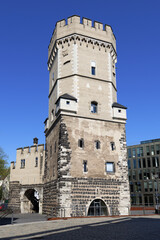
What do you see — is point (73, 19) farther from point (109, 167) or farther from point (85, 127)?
point (109, 167)

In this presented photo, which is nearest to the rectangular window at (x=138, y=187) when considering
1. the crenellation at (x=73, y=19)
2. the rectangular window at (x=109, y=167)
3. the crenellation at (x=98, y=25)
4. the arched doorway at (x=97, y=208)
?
the rectangular window at (x=109, y=167)

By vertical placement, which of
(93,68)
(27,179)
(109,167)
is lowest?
(27,179)

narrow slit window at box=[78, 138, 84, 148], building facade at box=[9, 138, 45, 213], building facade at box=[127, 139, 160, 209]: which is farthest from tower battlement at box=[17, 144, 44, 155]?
building facade at box=[127, 139, 160, 209]

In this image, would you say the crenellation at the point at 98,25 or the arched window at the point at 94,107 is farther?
the crenellation at the point at 98,25

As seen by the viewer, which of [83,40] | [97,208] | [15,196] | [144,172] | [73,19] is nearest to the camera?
[97,208]

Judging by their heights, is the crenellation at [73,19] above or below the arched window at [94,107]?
above

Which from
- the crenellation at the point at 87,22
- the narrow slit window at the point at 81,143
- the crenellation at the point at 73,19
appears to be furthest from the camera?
the crenellation at the point at 87,22

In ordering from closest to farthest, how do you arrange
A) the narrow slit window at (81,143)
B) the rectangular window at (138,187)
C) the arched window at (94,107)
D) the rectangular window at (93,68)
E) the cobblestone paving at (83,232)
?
the cobblestone paving at (83,232)
the narrow slit window at (81,143)
the arched window at (94,107)
the rectangular window at (93,68)
the rectangular window at (138,187)

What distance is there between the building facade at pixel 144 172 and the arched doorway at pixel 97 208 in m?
35.4

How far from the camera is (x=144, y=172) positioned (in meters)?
55.8

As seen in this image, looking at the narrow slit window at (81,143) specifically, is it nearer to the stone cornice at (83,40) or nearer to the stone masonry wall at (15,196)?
the stone cornice at (83,40)

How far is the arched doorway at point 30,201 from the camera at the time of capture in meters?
29.2

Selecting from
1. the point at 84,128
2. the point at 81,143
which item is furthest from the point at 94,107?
the point at 81,143

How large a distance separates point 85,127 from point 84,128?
16 cm
